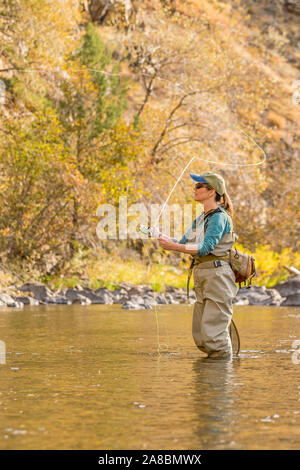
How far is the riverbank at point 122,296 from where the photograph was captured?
57.0 ft

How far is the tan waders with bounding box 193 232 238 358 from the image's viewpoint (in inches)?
297

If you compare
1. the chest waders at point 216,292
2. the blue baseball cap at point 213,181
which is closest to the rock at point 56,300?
the chest waders at point 216,292

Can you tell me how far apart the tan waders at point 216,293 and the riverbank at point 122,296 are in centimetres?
871

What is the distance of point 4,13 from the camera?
64.0 feet

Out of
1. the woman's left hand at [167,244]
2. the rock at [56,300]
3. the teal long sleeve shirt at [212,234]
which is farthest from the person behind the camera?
the rock at [56,300]

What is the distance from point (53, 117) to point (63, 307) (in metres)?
5.13

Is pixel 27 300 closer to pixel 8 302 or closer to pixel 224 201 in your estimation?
pixel 8 302

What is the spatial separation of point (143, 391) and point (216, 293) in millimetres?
1804

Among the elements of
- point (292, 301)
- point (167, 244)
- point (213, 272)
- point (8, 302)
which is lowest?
point (8, 302)

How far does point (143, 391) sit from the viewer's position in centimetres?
594

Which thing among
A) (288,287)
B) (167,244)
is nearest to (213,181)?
(167,244)

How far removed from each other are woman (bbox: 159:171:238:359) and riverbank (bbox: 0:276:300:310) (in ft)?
28.4

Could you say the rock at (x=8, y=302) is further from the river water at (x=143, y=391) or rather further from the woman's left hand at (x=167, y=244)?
the woman's left hand at (x=167, y=244)

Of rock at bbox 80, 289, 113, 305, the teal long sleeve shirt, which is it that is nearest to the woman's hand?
the teal long sleeve shirt
